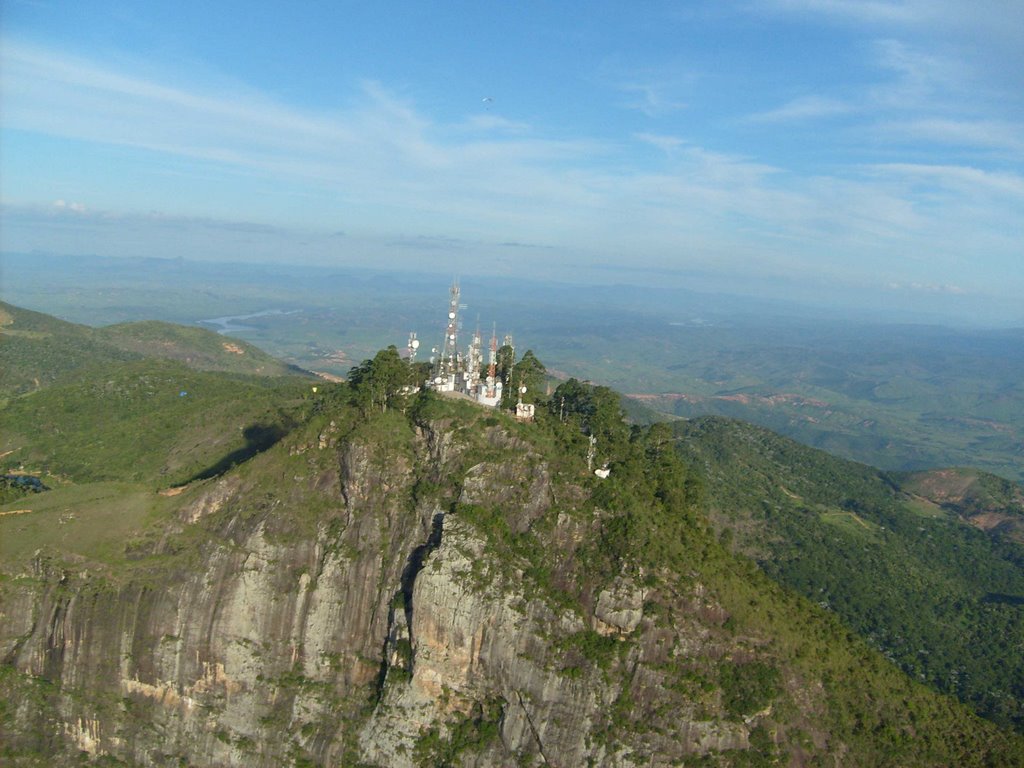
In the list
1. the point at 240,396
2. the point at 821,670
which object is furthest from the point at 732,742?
the point at 240,396

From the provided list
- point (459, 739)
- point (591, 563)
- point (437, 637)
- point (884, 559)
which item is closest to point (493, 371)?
point (591, 563)

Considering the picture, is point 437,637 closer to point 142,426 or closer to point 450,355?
point 450,355

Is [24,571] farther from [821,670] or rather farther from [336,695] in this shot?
[821,670]

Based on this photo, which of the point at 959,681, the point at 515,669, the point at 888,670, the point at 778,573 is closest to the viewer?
the point at 515,669

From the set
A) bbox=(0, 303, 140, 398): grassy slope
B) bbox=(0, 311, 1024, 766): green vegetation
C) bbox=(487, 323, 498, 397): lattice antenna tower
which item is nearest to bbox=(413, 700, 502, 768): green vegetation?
bbox=(0, 311, 1024, 766): green vegetation

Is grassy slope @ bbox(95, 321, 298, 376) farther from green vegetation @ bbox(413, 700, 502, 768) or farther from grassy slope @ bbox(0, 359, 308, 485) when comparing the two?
green vegetation @ bbox(413, 700, 502, 768)

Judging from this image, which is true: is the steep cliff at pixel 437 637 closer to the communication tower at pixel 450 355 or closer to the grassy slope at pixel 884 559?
the communication tower at pixel 450 355
